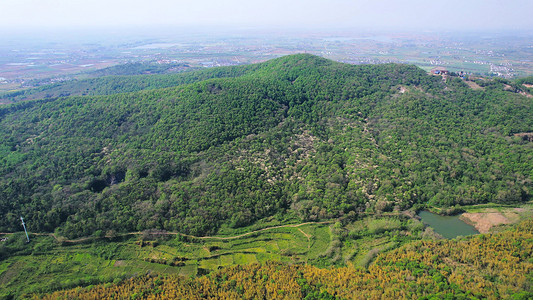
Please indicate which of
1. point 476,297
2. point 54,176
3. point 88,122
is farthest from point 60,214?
point 476,297

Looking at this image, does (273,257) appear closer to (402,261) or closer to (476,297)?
(402,261)

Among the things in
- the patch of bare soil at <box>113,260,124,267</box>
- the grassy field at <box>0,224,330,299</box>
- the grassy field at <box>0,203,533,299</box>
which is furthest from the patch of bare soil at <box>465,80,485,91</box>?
the patch of bare soil at <box>113,260,124,267</box>

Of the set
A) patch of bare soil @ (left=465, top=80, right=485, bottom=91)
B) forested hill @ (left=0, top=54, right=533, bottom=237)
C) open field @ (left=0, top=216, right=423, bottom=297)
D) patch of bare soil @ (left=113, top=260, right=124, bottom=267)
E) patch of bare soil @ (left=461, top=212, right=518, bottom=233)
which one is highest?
patch of bare soil @ (left=465, top=80, right=485, bottom=91)

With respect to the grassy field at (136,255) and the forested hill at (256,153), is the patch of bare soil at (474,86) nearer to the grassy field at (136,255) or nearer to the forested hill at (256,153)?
the forested hill at (256,153)

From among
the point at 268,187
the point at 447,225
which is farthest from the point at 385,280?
the point at 268,187

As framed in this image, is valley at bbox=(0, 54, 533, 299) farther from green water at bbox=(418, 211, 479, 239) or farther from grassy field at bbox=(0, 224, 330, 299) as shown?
green water at bbox=(418, 211, 479, 239)

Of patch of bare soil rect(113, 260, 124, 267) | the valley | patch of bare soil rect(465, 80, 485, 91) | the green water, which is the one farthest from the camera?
patch of bare soil rect(465, 80, 485, 91)

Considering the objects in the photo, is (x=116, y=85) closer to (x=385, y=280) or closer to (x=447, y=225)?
(x=385, y=280)
